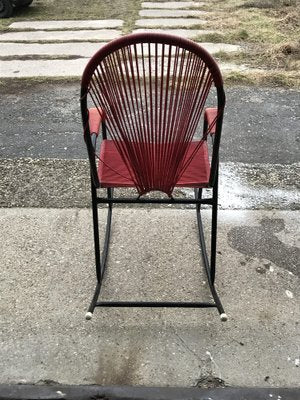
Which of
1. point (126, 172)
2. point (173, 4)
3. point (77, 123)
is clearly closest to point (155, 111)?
point (126, 172)

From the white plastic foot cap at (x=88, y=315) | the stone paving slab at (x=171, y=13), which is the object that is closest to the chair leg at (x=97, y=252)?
the white plastic foot cap at (x=88, y=315)

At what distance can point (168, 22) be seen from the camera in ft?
23.3

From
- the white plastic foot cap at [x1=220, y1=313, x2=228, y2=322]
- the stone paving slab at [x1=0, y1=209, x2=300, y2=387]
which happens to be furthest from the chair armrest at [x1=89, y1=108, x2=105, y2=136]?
the white plastic foot cap at [x1=220, y1=313, x2=228, y2=322]

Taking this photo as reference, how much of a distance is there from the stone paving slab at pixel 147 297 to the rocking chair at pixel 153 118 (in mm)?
111

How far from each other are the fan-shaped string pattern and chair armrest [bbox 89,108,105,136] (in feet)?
0.58

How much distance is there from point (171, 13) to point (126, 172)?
6008 mm

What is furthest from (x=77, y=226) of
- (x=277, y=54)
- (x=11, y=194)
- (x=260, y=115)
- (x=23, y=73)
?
(x=277, y=54)

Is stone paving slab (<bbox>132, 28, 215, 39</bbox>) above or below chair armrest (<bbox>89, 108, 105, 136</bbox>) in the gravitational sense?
below

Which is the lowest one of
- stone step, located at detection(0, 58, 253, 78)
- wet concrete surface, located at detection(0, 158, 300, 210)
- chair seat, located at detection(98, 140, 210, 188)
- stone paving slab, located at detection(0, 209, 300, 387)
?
stone paving slab, located at detection(0, 209, 300, 387)

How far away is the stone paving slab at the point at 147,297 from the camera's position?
82.0 inches

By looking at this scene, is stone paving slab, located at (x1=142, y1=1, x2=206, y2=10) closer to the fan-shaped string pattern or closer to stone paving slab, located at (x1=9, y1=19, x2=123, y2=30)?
stone paving slab, located at (x1=9, y1=19, x2=123, y2=30)

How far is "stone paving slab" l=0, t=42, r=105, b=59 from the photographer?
19.5ft

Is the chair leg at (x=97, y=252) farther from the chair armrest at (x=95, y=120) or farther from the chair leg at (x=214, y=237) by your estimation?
the chair leg at (x=214, y=237)

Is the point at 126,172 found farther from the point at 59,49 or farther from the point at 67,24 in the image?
the point at 67,24
